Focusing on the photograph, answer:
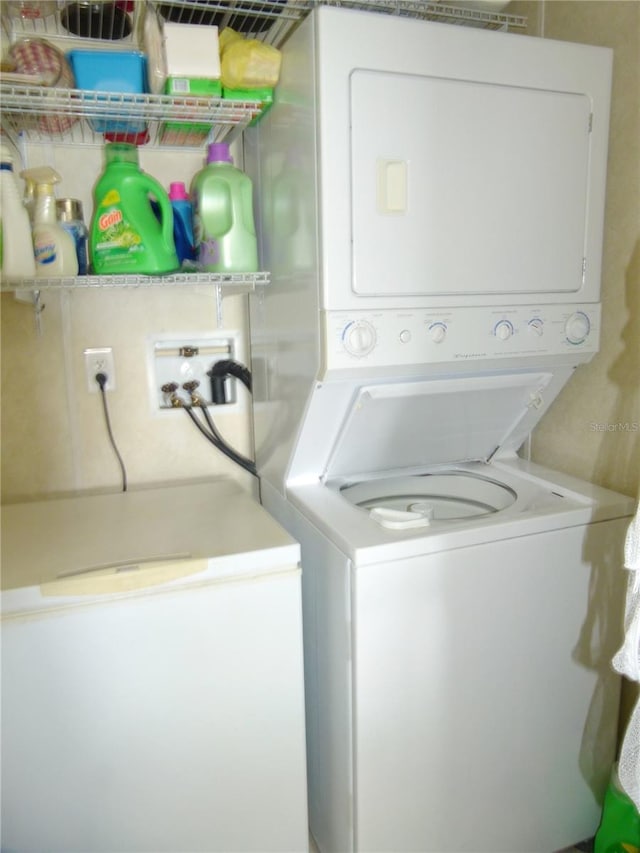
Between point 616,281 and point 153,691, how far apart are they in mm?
1686

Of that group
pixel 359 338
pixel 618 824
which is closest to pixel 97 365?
pixel 359 338

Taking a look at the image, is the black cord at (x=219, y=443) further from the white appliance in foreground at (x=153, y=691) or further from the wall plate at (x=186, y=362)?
the white appliance in foreground at (x=153, y=691)

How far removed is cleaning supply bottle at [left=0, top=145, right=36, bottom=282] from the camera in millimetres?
1562

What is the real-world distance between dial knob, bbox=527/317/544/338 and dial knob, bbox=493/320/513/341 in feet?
0.21

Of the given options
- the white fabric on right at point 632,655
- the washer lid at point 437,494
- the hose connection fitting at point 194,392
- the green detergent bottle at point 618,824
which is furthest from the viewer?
the hose connection fitting at point 194,392

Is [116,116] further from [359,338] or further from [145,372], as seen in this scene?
[359,338]

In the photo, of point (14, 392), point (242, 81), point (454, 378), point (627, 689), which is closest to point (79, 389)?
point (14, 392)

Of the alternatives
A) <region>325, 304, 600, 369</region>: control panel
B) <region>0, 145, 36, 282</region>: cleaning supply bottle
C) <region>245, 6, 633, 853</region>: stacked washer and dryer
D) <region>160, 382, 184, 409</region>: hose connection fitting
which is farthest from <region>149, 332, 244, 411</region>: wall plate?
<region>325, 304, 600, 369</region>: control panel

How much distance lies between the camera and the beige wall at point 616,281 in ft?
5.77

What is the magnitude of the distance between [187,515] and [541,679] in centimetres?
109

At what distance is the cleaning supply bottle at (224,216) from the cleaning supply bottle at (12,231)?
0.46 meters

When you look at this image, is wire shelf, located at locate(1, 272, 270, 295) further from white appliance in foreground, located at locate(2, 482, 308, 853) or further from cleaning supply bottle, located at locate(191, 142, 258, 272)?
white appliance in foreground, located at locate(2, 482, 308, 853)

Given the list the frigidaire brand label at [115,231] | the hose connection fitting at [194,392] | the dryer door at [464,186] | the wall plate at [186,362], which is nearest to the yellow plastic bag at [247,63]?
the dryer door at [464,186]

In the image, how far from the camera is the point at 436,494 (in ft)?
6.95
